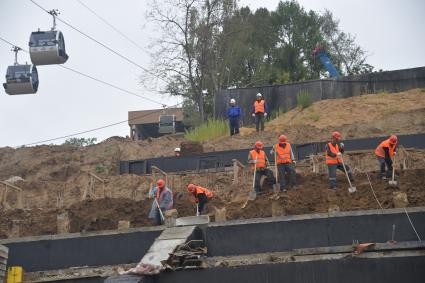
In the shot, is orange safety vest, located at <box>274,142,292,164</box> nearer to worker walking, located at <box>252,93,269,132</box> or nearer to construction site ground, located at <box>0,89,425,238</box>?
construction site ground, located at <box>0,89,425,238</box>

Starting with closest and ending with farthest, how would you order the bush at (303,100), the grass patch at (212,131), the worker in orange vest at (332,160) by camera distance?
the worker in orange vest at (332,160) < the grass patch at (212,131) < the bush at (303,100)

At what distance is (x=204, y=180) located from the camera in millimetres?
25953

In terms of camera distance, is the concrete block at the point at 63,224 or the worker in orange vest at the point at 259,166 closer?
the concrete block at the point at 63,224

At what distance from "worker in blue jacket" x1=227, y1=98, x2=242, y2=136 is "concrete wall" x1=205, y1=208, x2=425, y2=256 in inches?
497

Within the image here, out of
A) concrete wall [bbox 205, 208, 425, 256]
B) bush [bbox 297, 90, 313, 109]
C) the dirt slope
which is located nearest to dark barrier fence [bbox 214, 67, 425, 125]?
bush [bbox 297, 90, 313, 109]

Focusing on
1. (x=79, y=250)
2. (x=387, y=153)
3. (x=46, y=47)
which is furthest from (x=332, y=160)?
(x=46, y=47)

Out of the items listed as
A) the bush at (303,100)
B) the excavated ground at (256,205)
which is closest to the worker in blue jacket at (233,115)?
the bush at (303,100)

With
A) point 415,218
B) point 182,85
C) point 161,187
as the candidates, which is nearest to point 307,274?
point 415,218

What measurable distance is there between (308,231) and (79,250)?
5.52 meters

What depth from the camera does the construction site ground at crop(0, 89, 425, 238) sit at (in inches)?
766

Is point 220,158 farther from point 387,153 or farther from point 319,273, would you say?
point 319,273

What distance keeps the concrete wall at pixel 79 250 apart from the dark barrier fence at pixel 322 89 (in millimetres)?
19292

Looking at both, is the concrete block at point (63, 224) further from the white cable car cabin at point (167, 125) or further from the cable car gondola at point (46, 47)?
the white cable car cabin at point (167, 125)

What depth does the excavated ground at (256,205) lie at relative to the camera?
741 inches
